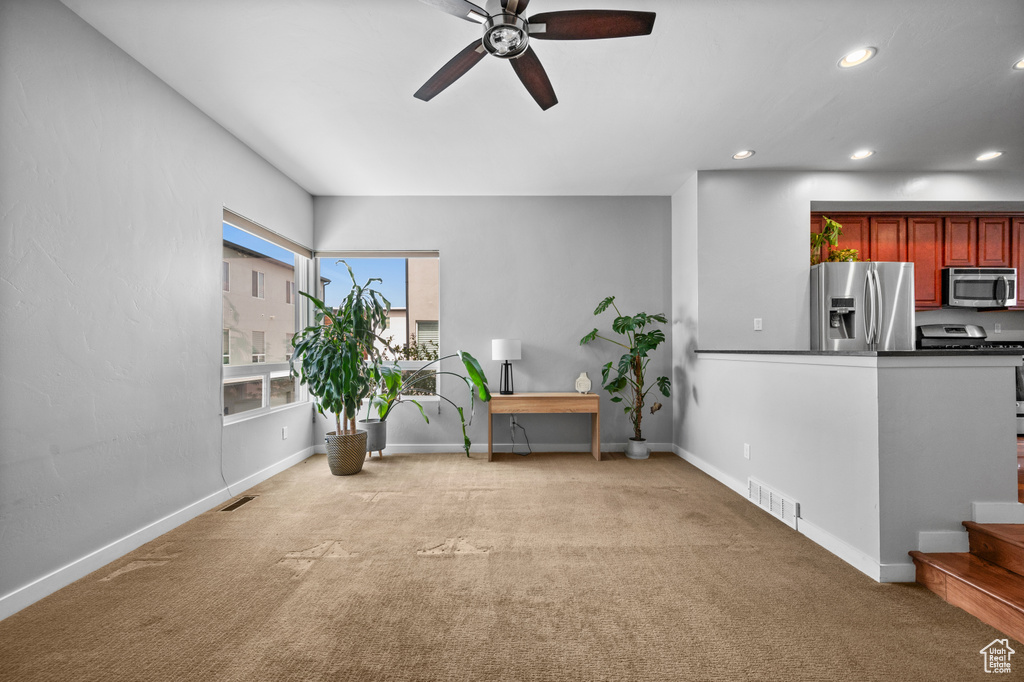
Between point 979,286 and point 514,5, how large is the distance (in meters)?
5.02

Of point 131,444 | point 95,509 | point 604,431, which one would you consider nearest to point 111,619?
point 95,509

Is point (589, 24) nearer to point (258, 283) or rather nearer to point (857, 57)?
point (857, 57)

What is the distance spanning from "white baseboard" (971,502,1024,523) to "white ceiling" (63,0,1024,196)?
2.22 m

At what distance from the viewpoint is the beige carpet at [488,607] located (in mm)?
1458

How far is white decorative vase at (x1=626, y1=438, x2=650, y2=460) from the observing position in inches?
168

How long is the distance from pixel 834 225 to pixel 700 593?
11.9 ft

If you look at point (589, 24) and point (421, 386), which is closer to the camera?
point (589, 24)

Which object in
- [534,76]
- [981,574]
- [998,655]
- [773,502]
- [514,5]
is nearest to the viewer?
[998,655]

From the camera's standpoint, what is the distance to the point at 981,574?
1782mm

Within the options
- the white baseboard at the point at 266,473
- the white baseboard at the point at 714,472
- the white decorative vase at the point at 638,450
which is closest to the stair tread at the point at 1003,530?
the white baseboard at the point at 714,472

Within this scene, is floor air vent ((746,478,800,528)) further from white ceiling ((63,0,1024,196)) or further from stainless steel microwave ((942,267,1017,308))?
stainless steel microwave ((942,267,1017,308))

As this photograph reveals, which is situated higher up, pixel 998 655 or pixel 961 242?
pixel 961 242

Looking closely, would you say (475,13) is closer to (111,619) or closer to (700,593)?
(700,593)

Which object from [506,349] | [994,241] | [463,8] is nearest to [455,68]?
[463,8]
